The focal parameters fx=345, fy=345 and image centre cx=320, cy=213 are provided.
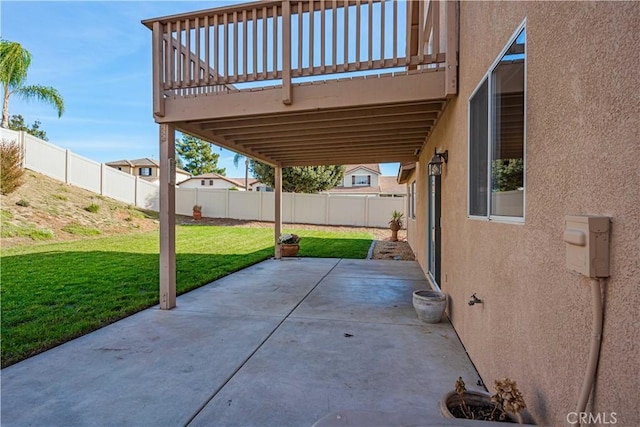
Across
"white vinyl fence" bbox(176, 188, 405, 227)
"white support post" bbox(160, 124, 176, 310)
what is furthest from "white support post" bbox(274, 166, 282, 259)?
"white vinyl fence" bbox(176, 188, 405, 227)

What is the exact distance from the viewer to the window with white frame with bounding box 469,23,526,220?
2164 millimetres

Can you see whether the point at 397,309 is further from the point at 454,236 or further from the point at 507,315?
the point at 507,315

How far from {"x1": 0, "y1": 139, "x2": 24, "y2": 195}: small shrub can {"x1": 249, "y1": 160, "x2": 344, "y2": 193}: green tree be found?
11.5 meters

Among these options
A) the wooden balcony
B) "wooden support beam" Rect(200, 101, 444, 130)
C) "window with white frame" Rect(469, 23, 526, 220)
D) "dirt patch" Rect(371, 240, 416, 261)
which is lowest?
"dirt patch" Rect(371, 240, 416, 261)

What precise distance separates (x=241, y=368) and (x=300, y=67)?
3.41 m

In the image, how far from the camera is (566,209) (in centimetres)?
153

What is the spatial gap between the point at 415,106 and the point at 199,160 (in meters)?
41.0

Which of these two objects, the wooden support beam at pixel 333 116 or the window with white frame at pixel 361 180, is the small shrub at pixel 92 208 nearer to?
the wooden support beam at pixel 333 116

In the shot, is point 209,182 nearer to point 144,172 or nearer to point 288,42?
point 144,172

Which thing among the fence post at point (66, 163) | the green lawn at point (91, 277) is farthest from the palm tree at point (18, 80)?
the green lawn at point (91, 277)

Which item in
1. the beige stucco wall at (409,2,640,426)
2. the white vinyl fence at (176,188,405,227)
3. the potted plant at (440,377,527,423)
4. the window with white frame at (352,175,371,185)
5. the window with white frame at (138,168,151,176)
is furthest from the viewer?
the window with white frame at (138,168,151,176)

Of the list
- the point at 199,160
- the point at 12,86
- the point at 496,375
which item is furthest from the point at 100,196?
the point at 199,160

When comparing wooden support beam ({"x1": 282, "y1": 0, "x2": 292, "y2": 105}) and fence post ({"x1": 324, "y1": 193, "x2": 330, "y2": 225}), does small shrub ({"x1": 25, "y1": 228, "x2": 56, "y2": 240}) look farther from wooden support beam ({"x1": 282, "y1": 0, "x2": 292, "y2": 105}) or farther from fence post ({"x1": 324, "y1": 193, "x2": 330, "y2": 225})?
fence post ({"x1": 324, "y1": 193, "x2": 330, "y2": 225})

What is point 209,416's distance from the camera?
2369 mm
